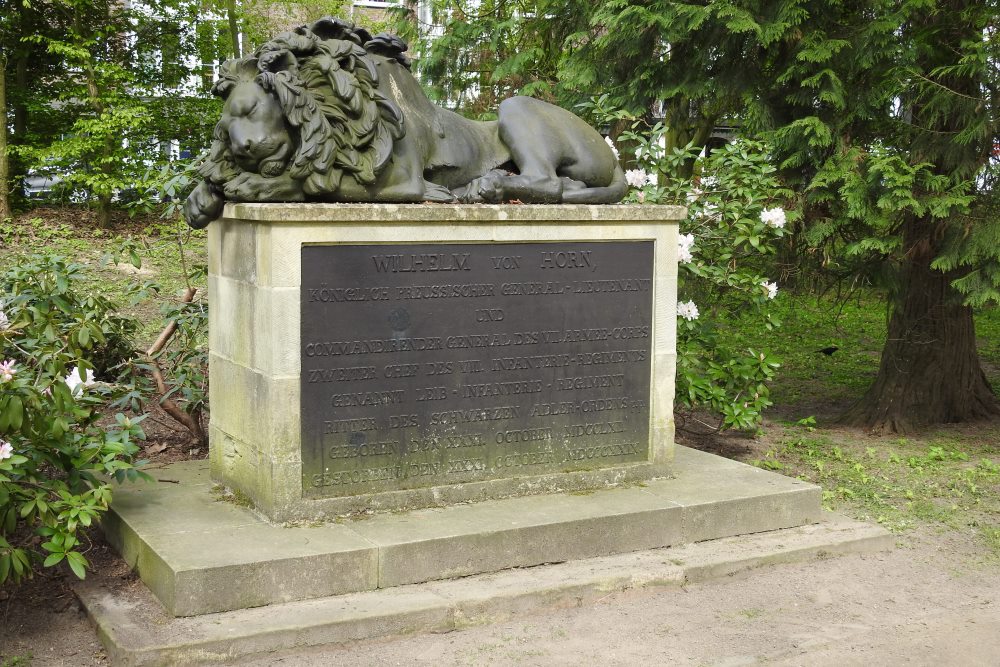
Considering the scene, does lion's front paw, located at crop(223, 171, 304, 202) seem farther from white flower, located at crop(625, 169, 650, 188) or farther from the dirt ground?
white flower, located at crop(625, 169, 650, 188)

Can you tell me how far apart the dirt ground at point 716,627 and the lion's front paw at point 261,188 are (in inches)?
70.9

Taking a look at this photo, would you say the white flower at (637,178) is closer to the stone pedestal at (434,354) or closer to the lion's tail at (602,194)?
the lion's tail at (602,194)

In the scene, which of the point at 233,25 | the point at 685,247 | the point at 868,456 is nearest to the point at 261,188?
the point at 685,247

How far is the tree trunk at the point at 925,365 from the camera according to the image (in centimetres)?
858

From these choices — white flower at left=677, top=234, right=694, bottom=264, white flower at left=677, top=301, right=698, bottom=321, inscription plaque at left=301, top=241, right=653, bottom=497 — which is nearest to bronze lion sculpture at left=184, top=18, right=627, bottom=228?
inscription plaque at left=301, top=241, right=653, bottom=497

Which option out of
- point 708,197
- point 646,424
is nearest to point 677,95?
point 708,197

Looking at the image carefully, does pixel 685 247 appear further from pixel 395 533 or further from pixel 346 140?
pixel 395 533

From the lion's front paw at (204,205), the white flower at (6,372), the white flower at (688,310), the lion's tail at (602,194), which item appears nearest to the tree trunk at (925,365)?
the white flower at (688,310)

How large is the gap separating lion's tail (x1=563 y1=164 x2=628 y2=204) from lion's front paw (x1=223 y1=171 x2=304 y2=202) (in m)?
1.58

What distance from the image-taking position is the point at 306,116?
5.29m

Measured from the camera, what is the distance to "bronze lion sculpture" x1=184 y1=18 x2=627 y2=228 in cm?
529

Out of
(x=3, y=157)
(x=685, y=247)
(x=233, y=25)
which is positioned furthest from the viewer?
(x=233, y=25)

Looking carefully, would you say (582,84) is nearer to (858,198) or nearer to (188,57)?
(858,198)

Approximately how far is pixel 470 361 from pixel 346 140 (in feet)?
4.12
